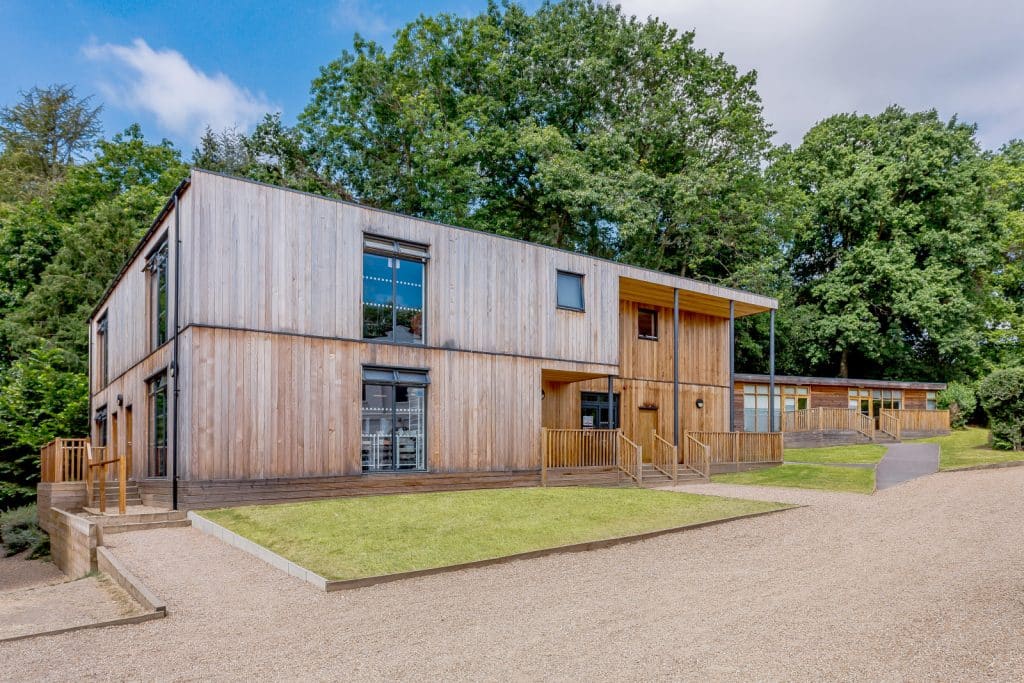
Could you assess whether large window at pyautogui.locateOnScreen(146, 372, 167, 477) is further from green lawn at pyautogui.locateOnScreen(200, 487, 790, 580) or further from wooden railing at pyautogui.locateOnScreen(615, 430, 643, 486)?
wooden railing at pyautogui.locateOnScreen(615, 430, 643, 486)

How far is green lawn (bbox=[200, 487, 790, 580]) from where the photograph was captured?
8.80 meters

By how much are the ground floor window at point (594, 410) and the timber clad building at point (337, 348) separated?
6 centimetres

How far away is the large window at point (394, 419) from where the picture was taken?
45.5 ft

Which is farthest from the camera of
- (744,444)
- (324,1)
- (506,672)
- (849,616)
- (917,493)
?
(324,1)

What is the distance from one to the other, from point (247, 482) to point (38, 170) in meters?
36.0

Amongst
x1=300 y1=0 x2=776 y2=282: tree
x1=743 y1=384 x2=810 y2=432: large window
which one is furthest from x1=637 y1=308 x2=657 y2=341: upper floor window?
x1=300 y1=0 x2=776 y2=282: tree

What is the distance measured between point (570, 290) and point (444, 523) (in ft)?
28.2

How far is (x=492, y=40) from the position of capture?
108 ft

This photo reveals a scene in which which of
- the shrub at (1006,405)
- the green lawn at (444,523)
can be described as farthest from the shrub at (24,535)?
the shrub at (1006,405)

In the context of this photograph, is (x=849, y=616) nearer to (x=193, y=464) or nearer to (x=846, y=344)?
(x=193, y=464)

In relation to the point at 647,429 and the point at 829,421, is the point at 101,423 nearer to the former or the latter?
the point at 647,429

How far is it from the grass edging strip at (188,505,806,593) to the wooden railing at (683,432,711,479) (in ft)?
23.0

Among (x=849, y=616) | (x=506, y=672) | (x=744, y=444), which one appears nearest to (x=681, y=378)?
(x=744, y=444)

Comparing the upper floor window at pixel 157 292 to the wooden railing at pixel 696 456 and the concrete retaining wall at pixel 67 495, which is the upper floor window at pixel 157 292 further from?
the wooden railing at pixel 696 456
